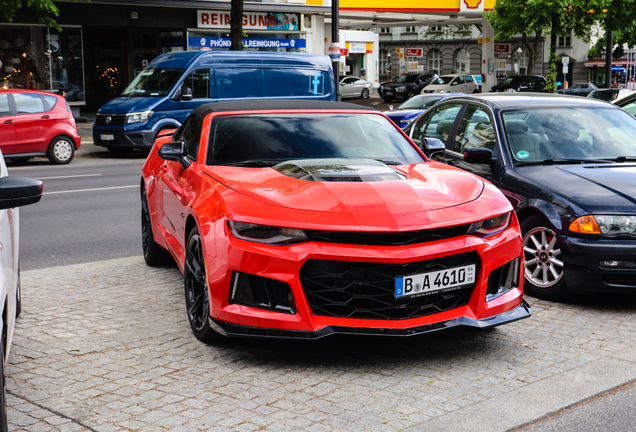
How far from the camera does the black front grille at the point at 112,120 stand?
18062 mm

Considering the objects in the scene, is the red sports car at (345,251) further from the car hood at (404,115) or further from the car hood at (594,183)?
the car hood at (404,115)

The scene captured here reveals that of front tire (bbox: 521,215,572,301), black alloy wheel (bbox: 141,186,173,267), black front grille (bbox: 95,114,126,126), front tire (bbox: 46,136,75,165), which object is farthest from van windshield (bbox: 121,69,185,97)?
front tire (bbox: 521,215,572,301)

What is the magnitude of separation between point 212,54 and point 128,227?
9577mm

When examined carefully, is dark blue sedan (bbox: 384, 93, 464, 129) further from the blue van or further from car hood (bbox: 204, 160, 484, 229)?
car hood (bbox: 204, 160, 484, 229)

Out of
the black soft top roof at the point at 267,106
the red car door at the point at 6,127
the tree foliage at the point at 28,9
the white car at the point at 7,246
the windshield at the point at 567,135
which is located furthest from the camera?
the tree foliage at the point at 28,9

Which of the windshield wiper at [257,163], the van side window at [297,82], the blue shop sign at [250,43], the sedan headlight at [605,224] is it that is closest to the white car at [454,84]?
the blue shop sign at [250,43]

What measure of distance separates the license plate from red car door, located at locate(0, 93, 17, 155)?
13716mm

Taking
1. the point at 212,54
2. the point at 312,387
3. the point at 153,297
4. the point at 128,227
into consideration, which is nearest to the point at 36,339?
the point at 153,297

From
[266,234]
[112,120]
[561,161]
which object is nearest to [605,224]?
[561,161]

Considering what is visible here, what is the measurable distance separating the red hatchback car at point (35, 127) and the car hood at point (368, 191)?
1236 cm

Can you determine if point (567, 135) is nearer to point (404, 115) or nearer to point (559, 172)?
point (559, 172)

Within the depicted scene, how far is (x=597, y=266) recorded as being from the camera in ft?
17.8

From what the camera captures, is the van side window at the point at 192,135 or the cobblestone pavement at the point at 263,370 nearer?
the cobblestone pavement at the point at 263,370

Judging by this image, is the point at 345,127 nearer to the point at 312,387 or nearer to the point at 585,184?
the point at 585,184
